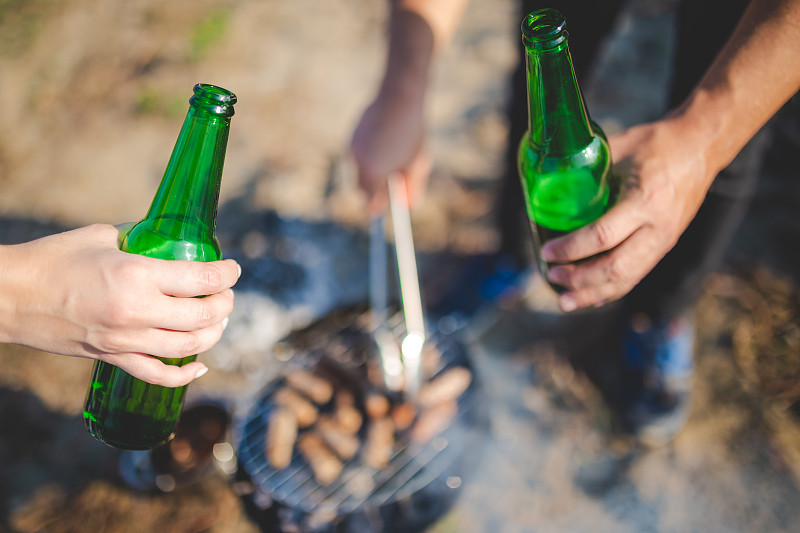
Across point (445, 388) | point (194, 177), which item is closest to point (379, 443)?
point (445, 388)

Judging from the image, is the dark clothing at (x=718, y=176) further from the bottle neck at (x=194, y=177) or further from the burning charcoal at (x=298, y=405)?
the burning charcoal at (x=298, y=405)

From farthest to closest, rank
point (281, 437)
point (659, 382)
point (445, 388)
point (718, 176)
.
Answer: point (659, 382) → point (445, 388) → point (281, 437) → point (718, 176)

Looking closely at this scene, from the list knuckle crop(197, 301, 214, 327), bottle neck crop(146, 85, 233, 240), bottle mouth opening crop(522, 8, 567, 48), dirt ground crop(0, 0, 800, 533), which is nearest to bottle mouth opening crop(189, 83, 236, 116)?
bottle neck crop(146, 85, 233, 240)

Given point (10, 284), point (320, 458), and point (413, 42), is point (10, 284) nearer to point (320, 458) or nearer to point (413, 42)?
point (320, 458)

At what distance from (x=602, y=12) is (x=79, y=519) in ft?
9.66

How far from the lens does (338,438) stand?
2.04 meters

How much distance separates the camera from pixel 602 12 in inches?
76.8

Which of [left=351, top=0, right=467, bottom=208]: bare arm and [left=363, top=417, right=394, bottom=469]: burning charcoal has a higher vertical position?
[left=351, top=0, right=467, bottom=208]: bare arm

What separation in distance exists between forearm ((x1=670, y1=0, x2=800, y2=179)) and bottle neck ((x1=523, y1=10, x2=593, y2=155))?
28 centimetres

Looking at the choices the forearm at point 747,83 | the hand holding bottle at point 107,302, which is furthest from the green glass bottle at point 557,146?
the hand holding bottle at point 107,302

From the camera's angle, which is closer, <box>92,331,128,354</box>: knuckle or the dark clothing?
<box>92,331,128,354</box>: knuckle

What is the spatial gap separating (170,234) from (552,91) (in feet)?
3.05

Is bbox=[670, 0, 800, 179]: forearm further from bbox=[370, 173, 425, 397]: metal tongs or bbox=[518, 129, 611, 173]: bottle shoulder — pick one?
bbox=[370, 173, 425, 397]: metal tongs

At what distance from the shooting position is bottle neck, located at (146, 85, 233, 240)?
3.78 feet
